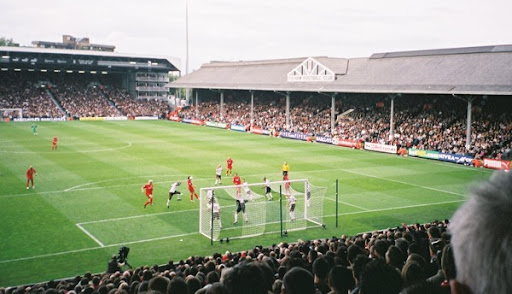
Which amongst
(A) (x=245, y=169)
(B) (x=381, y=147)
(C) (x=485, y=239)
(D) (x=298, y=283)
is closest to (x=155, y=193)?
(A) (x=245, y=169)

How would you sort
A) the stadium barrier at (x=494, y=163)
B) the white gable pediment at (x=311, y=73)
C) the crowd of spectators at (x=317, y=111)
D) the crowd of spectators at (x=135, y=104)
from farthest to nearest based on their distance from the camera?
the crowd of spectators at (x=135, y=104)
the white gable pediment at (x=311, y=73)
the crowd of spectators at (x=317, y=111)
the stadium barrier at (x=494, y=163)

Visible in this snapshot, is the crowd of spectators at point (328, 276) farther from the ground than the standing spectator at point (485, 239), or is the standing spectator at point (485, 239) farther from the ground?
the standing spectator at point (485, 239)

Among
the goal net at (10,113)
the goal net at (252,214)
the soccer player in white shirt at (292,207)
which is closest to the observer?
the goal net at (252,214)

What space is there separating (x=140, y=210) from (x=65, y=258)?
257 inches

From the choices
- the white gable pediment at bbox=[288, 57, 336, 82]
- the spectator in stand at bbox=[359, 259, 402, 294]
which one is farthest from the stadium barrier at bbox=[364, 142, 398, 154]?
the spectator in stand at bbox=[359, 259, 402, 294]

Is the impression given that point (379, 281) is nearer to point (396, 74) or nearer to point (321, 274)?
point (321, 274)

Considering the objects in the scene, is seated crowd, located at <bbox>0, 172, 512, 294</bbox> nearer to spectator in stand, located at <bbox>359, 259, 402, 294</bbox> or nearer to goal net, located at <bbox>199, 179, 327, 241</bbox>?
spectator in stand, located at <bbox>359, 259, 402, 294</bbox>

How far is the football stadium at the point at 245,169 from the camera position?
1122cm

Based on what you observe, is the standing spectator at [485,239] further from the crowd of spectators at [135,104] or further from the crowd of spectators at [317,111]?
the crowd of spectators at [135,104]

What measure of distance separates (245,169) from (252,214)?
1330 centimetres

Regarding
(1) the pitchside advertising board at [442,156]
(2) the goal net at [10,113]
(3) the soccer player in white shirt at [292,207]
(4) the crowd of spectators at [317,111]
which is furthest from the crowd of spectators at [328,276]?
(2) the goal net at [10,113]

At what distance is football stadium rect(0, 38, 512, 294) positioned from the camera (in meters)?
11.2

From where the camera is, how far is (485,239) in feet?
6.50

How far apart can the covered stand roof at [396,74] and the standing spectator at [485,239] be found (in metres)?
40.7
